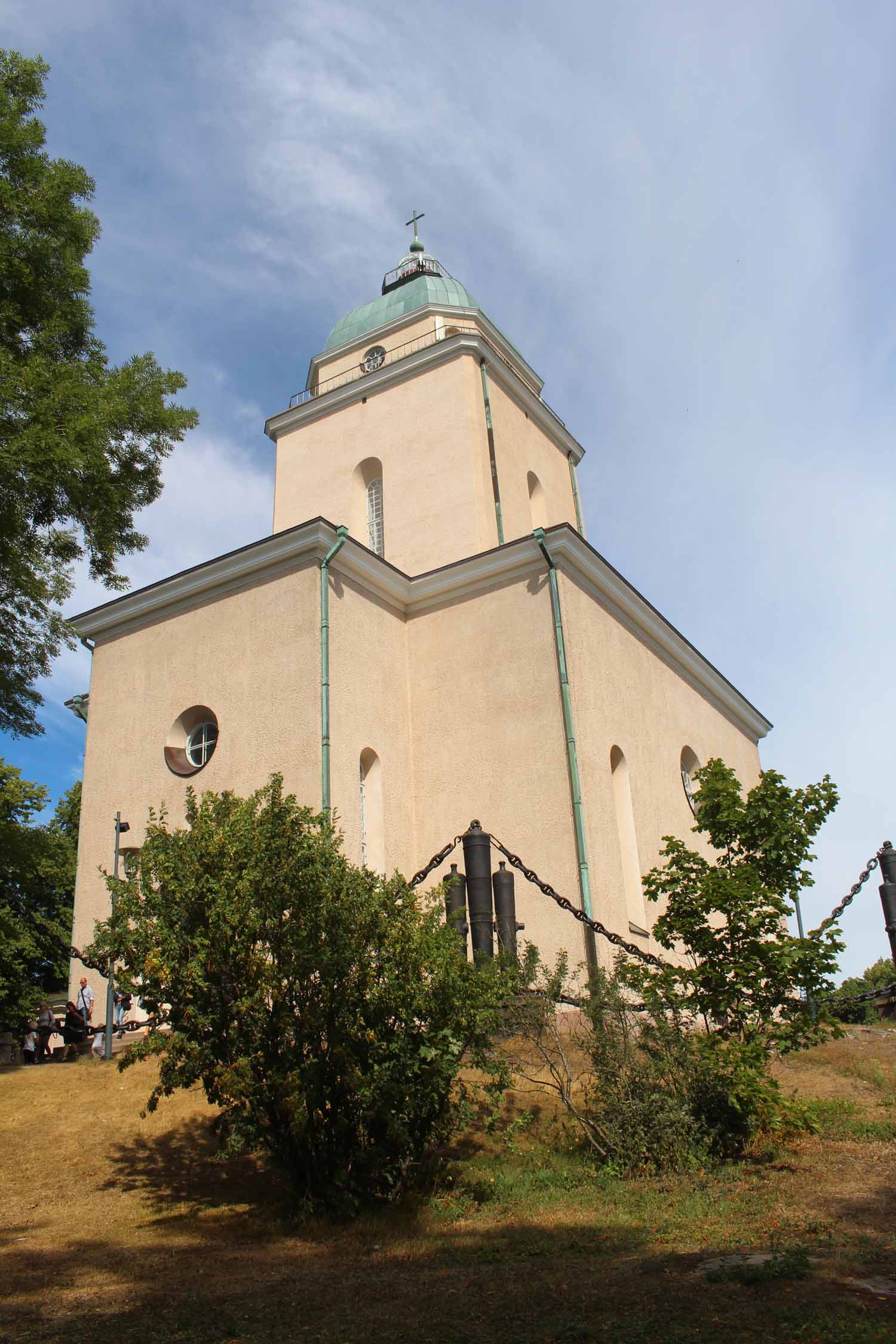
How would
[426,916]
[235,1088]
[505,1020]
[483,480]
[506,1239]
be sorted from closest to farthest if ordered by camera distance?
[506,1239] < [235,1088] < [426,916] < [505,1020] < [483,480]

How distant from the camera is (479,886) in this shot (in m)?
12.1

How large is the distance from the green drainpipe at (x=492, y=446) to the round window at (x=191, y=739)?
19.9ft

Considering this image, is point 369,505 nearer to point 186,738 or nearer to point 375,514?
point 375,514

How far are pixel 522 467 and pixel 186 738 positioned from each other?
8584 mm

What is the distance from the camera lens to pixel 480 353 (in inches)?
771

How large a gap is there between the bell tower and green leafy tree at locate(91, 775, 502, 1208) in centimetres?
1107

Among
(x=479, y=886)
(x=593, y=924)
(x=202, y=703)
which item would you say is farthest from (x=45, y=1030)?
(x=593, y=924)

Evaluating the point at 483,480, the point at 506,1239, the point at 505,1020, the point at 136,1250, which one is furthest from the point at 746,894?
the point at 483,480

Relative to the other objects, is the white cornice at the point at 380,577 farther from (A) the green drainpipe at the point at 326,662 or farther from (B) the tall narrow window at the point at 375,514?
(B) the tall narrow window at the point at 375,514

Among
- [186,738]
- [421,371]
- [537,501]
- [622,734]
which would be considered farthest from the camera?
[537,501]

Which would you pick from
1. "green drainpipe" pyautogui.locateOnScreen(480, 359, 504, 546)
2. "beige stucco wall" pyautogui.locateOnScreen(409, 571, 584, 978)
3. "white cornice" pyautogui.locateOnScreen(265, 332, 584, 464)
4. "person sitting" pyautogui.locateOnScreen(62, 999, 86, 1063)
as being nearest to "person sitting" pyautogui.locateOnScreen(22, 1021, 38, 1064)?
"person sitting" pyautogui.locateOnScreen(62, 999, 86, 1063)

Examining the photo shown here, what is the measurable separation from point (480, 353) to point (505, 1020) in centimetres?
1425

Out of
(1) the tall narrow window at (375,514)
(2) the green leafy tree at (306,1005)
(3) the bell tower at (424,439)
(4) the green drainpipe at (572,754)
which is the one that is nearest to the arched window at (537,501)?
→ (3) the bell tower at (424,439)

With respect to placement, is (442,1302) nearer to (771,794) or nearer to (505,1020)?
(505,1020)
